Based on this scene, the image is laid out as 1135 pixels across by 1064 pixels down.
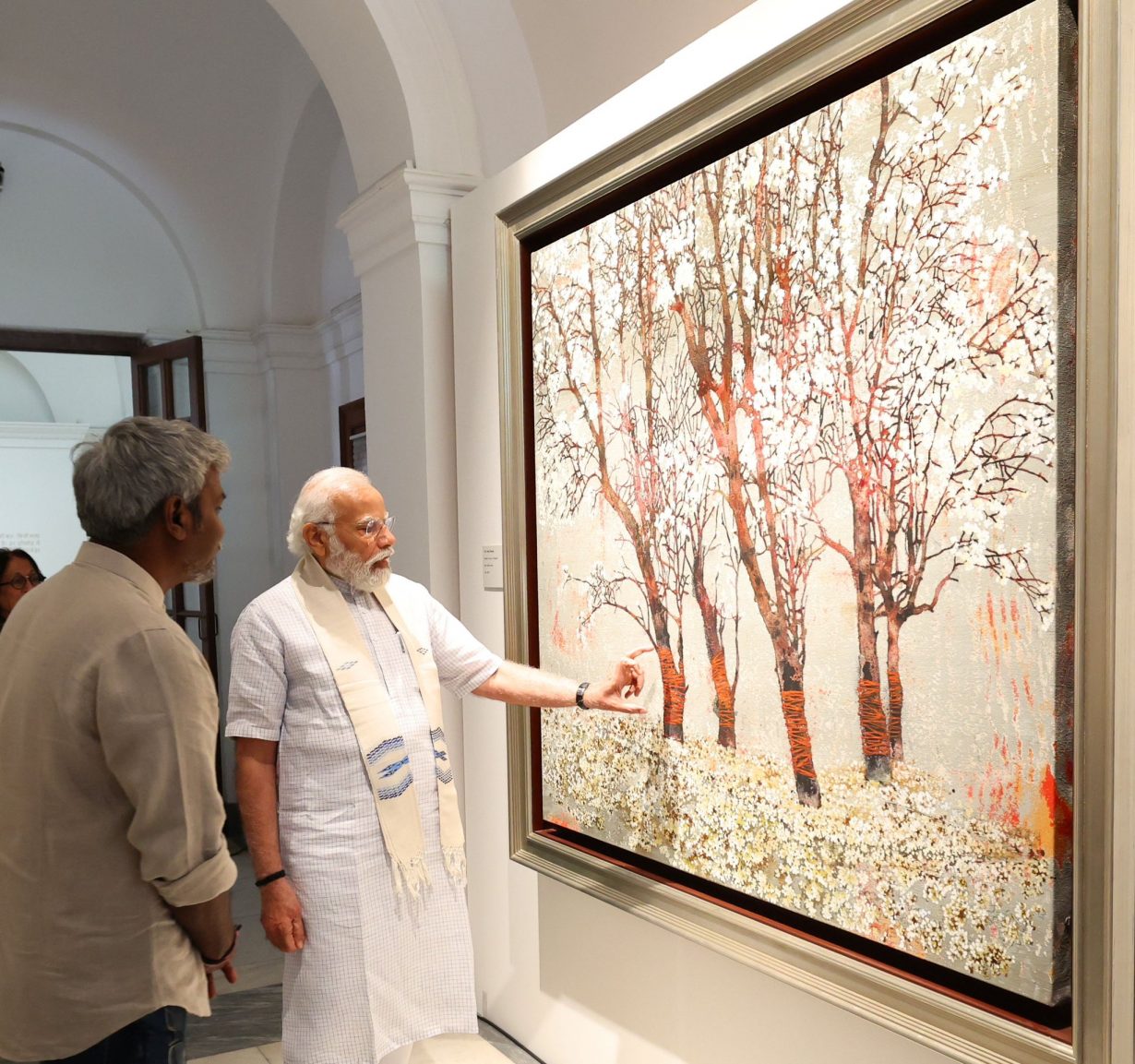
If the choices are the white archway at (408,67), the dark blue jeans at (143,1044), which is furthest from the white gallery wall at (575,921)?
the dark blue jeans at (143,1044)

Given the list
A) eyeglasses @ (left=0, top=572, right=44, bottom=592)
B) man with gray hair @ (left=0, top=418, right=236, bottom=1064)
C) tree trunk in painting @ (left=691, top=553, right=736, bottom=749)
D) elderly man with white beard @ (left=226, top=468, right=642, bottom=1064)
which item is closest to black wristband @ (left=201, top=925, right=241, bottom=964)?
man with gray hair @ (left=0, top=418, right=236, bottom=1064)

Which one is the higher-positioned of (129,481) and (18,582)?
(129,481)

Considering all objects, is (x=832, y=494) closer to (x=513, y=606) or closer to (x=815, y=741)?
(x=815, y=741)

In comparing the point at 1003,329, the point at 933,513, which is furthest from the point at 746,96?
the point at 933,513

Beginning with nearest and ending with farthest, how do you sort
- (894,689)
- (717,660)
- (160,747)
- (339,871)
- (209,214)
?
(160,747) → (894,689) → (717,660) → (339,871) → (209,214)

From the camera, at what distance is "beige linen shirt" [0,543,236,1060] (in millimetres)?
1899

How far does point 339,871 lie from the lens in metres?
2.81

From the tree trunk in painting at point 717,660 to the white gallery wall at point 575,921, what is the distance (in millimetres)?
615

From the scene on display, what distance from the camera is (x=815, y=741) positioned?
7.86 ft

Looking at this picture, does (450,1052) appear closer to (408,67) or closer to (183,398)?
(408,67)

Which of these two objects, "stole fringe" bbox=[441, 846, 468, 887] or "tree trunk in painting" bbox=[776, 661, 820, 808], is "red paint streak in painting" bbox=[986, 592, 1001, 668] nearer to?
"tree trunk in painting" bbox=[776, 661, 820, 808]

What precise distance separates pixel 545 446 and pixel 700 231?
0.89 metres

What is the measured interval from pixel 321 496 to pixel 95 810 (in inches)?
46.1

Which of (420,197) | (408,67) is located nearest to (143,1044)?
(420,197)
